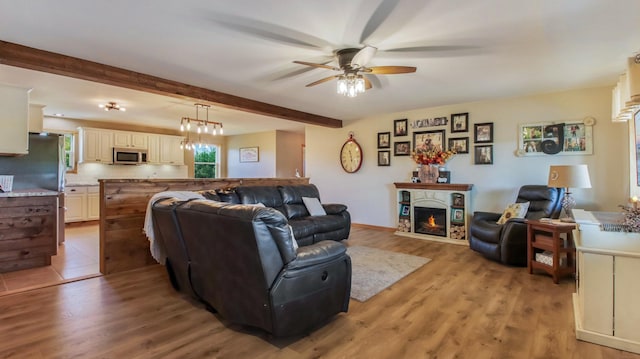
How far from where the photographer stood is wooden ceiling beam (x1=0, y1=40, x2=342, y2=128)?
113 inches

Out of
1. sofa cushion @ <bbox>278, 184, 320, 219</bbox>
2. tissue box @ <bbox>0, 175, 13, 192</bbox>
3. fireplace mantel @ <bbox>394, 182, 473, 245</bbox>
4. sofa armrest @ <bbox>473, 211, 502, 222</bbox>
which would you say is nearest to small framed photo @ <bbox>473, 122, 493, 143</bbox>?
fireplace mantel @ <bbox>394, 182, 473, 245</bbox>

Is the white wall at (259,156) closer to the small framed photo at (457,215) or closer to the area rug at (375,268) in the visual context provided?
the area rug at (375,268)

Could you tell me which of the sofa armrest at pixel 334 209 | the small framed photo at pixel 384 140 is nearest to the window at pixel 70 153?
the sofa armrest at pixel 334 209

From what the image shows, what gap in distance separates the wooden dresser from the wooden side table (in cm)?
584

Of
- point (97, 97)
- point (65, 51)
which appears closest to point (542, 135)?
point (65, 51)

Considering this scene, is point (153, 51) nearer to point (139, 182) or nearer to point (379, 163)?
point (139, 182)

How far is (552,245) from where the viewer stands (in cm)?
343

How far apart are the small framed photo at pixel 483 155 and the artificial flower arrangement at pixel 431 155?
14.7 inches

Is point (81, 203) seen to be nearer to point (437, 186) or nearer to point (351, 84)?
point (351, 84)

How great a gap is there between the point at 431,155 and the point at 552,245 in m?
2.54

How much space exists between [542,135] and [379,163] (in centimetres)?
283

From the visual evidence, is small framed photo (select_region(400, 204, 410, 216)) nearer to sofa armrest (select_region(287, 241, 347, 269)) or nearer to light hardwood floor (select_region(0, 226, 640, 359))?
light hardwood floor (select_region(0, 226, 640, 359))

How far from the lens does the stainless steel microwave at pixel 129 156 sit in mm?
7441

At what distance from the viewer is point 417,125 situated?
6.03 meters
